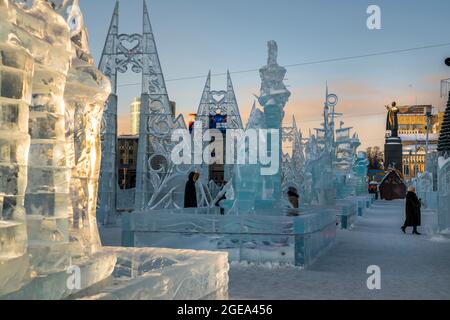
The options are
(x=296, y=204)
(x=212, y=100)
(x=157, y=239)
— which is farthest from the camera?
(x=212, y=100)

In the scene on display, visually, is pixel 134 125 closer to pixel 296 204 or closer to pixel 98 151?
pixel 296 204

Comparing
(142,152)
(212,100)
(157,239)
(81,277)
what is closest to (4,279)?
(81,277)

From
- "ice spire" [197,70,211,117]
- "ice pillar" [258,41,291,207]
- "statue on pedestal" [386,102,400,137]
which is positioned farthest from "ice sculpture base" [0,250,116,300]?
"statue on pedestal" [386,102,400,137]

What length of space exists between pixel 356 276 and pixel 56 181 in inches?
248

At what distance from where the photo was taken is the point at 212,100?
95.0 ft

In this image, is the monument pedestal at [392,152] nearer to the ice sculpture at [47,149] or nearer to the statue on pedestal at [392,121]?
the statue on pedestal at [392,121]

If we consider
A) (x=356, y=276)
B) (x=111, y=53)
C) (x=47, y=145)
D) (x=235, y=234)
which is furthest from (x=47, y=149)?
(x=111, y=53)

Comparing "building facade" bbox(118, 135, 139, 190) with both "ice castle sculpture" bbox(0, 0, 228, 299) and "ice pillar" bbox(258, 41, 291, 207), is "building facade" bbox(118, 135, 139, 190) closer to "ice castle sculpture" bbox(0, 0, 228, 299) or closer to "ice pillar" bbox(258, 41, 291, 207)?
"ice pillar" bbox(258, 41, 291, 207)

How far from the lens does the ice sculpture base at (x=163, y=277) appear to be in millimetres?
2795

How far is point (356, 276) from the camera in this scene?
335 inches

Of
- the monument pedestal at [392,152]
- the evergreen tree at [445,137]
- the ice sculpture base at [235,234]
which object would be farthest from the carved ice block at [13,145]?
the monument pedestal at [392,152]

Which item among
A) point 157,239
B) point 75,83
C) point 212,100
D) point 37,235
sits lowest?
point 157,239

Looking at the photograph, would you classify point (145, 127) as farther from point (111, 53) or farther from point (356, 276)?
point (356, 276)
